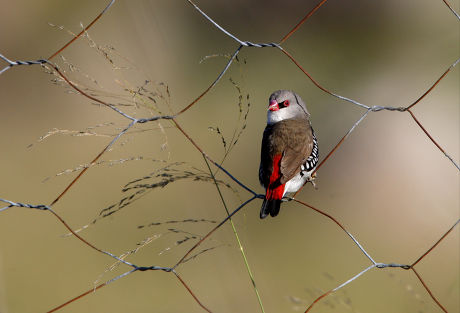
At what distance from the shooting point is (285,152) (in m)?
2.46

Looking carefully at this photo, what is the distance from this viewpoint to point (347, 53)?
214 inches

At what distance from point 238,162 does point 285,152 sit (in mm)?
2397

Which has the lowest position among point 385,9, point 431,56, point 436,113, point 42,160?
point 42,160

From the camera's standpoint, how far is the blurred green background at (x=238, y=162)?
3.89 meters

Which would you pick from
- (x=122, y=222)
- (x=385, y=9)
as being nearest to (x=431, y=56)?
(x=385, y=9)

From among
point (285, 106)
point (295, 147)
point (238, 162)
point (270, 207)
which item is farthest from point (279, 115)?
point (238, 162)

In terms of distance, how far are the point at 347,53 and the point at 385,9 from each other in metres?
0.45

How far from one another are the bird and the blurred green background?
0.40 m

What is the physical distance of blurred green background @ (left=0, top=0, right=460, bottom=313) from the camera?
153 inches

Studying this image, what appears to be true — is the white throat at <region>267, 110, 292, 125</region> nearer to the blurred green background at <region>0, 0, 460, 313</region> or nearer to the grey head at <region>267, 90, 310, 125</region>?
the grey head at <region>267, 90, 310, 125</region>

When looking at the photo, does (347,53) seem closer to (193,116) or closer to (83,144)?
(193,116)

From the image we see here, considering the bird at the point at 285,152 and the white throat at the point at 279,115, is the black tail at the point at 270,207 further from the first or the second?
the white throat at the point at 279,115

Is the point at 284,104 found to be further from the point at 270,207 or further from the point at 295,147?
the point at 270,207

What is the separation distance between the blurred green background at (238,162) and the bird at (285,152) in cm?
40
